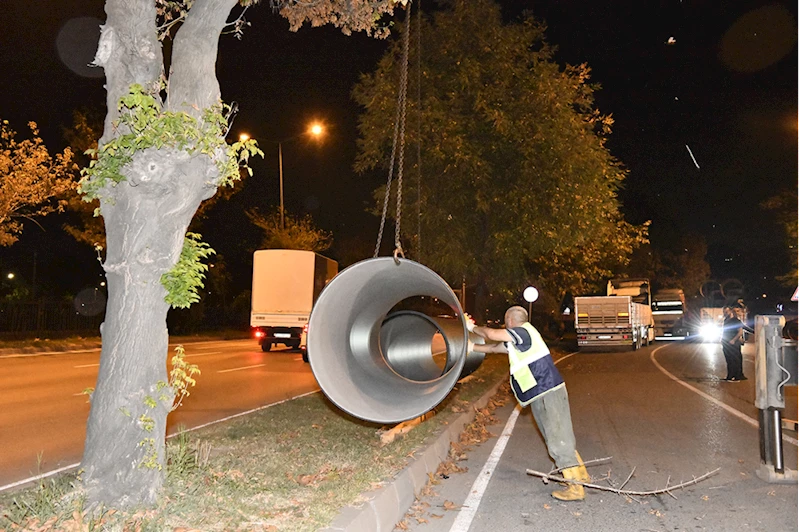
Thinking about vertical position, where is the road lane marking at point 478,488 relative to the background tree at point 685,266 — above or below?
below

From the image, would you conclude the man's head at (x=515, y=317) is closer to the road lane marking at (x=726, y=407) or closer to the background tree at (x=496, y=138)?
the road lane marking at (x=726, y=407)

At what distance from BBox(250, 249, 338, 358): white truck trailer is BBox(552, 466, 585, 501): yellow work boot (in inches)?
733

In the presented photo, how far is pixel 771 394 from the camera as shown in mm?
7285

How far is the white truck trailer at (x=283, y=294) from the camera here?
24891 mm

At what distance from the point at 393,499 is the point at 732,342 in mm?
12591

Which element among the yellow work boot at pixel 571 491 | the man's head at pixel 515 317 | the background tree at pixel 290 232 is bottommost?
the yellow work boot at pixel 571 491

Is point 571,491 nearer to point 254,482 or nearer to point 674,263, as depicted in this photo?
point 254,482

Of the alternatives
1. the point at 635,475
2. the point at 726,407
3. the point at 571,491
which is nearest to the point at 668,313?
the point at 726,407

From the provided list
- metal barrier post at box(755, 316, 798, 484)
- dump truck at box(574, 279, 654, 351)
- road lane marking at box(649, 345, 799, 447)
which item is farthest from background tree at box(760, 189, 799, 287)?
metal barrier post at box(755, 316, 798, 484)

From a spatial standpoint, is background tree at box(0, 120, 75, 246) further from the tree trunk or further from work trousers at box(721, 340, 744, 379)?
work trousers at box(721, 340, 744, 379)

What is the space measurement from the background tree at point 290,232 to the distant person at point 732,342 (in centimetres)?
2162

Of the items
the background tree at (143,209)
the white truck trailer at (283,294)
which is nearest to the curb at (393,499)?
the background tree at (143,209)

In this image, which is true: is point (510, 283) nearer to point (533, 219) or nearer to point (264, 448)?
point (533, 219)

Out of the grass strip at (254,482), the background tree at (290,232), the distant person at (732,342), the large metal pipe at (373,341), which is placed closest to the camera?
the grass strip at (254,482)
